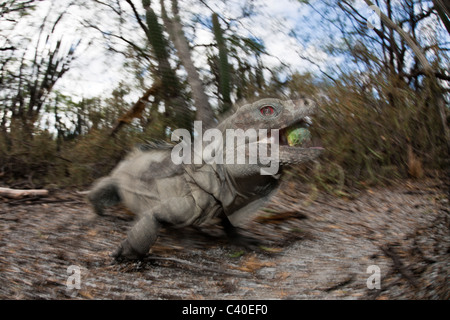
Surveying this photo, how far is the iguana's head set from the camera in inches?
92.7

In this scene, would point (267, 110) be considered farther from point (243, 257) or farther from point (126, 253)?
point (126, 253)

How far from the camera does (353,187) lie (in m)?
5.55

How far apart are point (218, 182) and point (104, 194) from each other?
1376mm

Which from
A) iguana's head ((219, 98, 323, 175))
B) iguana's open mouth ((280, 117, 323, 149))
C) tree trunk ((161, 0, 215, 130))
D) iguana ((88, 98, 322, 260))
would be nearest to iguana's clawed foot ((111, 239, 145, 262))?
iguana ((88, 98, 322, 260))

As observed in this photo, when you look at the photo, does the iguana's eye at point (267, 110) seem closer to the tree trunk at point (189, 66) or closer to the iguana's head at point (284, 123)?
the iguana's head at point (284, 123)

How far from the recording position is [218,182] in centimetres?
260

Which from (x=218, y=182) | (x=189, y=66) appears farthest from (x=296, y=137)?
(x=189, y=66)

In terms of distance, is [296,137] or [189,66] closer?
[296,137]

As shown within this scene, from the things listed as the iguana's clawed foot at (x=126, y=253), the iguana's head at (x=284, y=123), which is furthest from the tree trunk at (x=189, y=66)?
the iguana's clawed foot at (x=126, y=253)

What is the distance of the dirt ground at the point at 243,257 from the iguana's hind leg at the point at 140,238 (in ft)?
0.29

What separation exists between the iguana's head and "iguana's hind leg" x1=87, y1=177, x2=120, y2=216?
1465 mm

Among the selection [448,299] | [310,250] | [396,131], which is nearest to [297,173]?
[396,131]

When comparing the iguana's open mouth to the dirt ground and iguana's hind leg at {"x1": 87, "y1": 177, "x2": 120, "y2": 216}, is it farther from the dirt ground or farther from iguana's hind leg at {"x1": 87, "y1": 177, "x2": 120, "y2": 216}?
iguana's hind leg at {"x1": 87, "y1": 177, "x2": 120, "y2": 216}

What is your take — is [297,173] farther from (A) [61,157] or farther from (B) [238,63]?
(A) [61,157]
